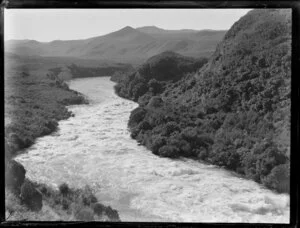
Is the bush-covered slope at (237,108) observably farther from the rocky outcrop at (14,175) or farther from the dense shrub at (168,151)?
the rocky outcrop at (14,175)

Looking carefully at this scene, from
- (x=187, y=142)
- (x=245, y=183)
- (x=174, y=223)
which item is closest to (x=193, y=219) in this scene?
(x=174, y=223)

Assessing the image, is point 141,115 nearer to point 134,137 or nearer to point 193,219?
point 134,137

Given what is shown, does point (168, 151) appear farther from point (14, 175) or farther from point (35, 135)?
point (14, 175)

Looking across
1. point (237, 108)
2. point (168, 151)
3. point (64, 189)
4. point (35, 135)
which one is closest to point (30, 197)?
point (64, 189)

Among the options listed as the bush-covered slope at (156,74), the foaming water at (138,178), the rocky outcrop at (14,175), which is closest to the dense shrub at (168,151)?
the foaming water at (138,178)

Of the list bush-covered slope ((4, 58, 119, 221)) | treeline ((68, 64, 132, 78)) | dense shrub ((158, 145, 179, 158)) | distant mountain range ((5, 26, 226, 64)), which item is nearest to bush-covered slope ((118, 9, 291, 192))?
dense shrub ((158, 145, 179, 158))

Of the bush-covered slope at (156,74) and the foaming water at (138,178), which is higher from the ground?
the bush-covered slope at (156,74)
